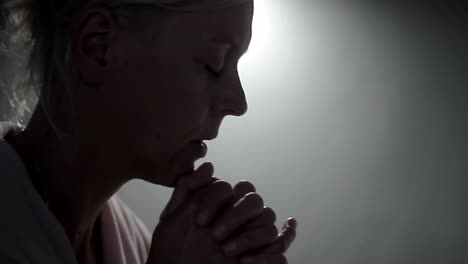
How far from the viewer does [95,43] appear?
0.48 metres

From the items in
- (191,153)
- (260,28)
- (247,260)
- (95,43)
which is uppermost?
(260,28)

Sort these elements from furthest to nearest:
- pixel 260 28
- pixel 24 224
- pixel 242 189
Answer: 1. pixel 260 28
2. pixel 242 189
3. pixel 24 224

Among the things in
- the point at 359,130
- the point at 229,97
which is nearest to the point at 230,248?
the point at 229,97

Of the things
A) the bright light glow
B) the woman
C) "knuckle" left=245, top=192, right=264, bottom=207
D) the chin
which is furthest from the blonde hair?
the bright light glow

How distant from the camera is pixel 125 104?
484 mm

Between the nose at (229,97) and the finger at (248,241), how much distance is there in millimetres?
132

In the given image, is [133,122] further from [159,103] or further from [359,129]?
[359,129]

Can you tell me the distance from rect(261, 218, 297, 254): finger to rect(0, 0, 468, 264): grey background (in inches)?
19.8

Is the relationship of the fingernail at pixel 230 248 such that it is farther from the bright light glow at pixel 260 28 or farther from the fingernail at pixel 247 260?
the bright light glow at pixel 260 28

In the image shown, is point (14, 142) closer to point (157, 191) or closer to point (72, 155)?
point (72, 155)

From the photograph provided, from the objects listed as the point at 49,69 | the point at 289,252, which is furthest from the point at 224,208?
the point at 289,252

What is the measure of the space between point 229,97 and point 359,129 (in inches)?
25.5

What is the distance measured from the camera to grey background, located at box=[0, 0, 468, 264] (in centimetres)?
104

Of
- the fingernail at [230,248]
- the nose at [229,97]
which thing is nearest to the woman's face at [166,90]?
the nose at [229,97]
